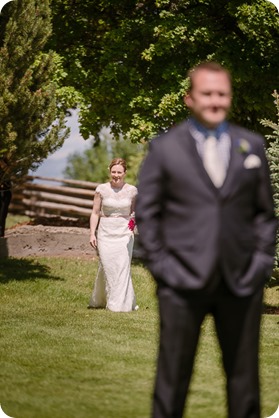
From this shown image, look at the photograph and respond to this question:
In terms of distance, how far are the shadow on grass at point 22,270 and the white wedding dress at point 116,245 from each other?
325 centimetres

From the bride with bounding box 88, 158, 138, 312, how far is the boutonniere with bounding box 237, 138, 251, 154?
7.78 metres

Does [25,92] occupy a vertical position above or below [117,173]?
above

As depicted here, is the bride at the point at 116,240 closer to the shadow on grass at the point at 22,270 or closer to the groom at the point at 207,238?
the shadow on grass at the point at 22,270

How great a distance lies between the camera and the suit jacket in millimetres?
4148

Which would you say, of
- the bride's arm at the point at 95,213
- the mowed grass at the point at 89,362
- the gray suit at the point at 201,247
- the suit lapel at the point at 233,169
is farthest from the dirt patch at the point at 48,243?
the suit lapel at the point at 233,169

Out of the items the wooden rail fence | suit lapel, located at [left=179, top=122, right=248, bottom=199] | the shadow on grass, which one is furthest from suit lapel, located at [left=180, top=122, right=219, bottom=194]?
the wooden rail fence

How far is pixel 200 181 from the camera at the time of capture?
13.6 ft

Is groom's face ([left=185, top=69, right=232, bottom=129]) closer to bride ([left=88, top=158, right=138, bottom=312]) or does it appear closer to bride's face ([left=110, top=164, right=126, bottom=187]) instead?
bride's face ([left=110, top=164, right=126, bottom=187])

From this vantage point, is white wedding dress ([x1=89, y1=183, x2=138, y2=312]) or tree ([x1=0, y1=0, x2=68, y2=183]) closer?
white wedding dress ([x1=89, y1=183, x2=138, y2=312])

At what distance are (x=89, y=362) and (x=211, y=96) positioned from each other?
4.36 metres

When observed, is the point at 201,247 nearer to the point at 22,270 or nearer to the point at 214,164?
the point at 214,164

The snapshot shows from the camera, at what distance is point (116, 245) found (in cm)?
1231

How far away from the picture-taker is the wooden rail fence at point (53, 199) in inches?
1053

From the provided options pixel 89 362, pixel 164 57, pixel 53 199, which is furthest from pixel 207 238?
pixel 53 199
